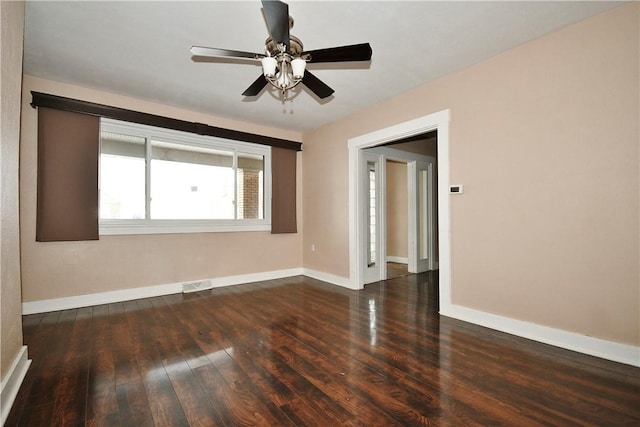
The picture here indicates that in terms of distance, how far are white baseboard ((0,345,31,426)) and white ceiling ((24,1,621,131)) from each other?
2621 mm

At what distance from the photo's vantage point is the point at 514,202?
2.77 metres

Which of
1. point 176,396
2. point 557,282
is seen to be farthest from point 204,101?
point 557,282

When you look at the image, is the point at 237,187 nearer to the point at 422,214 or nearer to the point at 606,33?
the point at 422,214

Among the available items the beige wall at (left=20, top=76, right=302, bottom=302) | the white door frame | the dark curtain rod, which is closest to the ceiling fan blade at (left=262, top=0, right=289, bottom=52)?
the white door frame

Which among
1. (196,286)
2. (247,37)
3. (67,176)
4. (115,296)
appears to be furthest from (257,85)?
(115,296)

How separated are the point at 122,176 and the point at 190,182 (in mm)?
888

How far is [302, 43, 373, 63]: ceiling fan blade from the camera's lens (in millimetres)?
2029

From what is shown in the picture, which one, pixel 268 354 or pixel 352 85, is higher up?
pixel 352 85

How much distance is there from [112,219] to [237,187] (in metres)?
1.82

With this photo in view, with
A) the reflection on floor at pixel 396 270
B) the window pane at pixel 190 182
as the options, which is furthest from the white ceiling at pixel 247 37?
the reflection on floor at pixel 396 270

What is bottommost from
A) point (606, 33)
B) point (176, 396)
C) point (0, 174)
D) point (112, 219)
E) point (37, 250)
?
point (176, 396)

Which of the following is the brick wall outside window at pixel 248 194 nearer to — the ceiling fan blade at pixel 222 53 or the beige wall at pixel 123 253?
the beige wall at pixel 123 253

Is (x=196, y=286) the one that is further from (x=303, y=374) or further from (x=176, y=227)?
(x=303, y=374)

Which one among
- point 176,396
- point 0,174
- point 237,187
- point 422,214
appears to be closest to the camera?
point 0,174
